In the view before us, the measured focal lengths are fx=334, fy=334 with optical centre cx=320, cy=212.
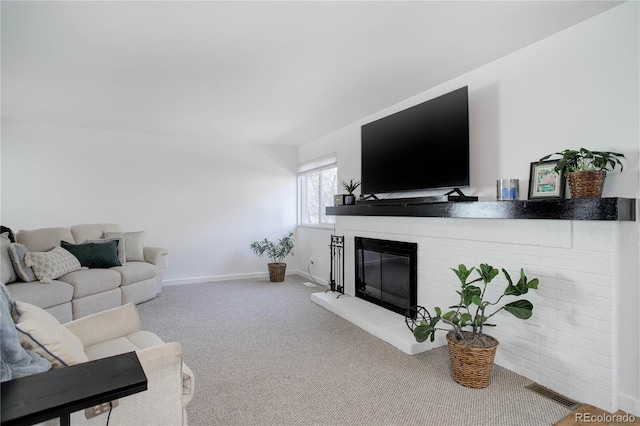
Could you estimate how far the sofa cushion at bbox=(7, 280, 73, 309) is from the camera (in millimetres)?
2830

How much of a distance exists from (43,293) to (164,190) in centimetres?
241

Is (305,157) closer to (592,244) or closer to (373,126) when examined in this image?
(373,126)

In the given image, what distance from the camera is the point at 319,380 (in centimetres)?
223

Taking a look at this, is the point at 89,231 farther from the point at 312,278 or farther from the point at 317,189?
the point at 317,189

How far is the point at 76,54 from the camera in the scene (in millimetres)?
2500

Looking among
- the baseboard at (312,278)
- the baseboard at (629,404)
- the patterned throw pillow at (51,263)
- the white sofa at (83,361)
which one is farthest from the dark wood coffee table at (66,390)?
the baseboard at (312,278)

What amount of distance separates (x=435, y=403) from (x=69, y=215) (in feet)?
16.3

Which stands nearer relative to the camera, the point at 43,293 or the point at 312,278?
the point at 43,293

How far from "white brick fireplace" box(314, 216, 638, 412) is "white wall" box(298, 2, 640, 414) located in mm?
45

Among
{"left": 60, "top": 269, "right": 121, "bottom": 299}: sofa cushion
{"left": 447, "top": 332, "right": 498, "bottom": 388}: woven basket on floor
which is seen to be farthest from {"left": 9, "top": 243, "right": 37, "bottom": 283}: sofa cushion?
{"left": 447, "top": 332, "right": 498, "bottom": 388}: woven basket on floor

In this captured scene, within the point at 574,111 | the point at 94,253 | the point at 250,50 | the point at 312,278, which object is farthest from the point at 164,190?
the point at 574,111

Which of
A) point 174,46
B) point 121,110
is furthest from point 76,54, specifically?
point 121,110

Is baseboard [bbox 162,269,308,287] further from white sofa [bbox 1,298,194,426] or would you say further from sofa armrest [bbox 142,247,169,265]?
white sofa [bbox 1,298,194,426]

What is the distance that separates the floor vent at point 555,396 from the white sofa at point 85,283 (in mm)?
3843
